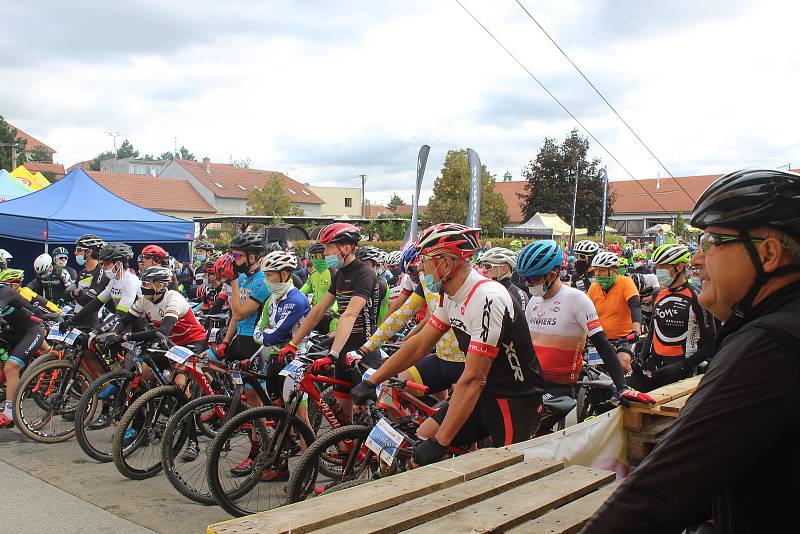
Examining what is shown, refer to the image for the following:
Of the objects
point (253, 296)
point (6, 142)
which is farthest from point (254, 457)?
point (6, 142)

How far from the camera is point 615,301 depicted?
7.57 meters

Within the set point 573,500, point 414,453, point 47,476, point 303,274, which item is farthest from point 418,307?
point 303,274

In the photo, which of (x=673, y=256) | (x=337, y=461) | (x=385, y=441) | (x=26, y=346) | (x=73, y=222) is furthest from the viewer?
(x=73, y=222)

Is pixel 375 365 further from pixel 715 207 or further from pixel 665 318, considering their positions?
pixel 715 207

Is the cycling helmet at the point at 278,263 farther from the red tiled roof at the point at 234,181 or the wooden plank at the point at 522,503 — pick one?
the red tiled roof at the point at 234,181

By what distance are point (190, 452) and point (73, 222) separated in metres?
11.2

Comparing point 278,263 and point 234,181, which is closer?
point 278,263

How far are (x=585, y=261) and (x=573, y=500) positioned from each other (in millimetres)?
9583

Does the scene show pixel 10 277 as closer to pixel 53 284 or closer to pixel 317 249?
pixel 317 249

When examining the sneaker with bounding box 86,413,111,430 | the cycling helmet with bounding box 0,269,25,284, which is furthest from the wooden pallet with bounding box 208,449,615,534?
the cycling helmet with bounding box 0,269,25,284

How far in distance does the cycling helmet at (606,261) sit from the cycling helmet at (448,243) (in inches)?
154

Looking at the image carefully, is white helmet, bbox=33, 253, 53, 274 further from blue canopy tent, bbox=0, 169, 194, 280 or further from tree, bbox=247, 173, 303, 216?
tree, bbox=247, 173, 303, 216

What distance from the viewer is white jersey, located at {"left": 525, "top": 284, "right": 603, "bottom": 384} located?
5.34 metres

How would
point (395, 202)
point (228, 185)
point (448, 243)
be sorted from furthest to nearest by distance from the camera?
point (395, 202) → point (228, 185) → point (448, 243)
